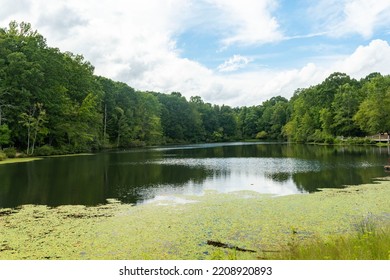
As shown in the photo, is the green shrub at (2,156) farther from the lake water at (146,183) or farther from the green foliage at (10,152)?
the lake water at (146,183)

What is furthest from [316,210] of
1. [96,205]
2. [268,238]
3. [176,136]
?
[176,136]

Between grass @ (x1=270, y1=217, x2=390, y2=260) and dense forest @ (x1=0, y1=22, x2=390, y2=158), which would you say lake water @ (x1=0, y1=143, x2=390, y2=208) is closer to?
grass @ (x1=270, y1=217, x2=390, y2=260)

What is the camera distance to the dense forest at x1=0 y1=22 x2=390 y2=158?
1593 inches

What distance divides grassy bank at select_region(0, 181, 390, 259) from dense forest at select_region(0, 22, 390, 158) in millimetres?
29181

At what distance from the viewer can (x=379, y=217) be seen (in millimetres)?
10648

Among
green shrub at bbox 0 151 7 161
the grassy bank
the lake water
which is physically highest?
green shrub at bbox 0 151 7 161

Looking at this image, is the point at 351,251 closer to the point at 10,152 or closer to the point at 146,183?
the point at 146,183

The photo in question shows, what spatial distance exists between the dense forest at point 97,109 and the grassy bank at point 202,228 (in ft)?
95.7

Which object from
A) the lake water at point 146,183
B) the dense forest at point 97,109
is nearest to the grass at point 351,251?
the lake water at point 146,183

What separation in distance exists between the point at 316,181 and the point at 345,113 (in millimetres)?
54416

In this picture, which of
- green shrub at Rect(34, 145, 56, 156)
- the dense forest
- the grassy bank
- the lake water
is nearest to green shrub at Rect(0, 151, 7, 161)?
the dense forest

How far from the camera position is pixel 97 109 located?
62.9 m

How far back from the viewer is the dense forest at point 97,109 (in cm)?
4047
